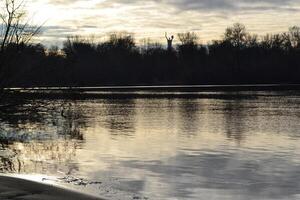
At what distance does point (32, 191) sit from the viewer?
11602mm

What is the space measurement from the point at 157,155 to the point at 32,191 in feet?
29.6

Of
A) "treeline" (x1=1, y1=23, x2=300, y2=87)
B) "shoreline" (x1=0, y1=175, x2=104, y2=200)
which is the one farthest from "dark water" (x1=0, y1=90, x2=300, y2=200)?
"treeline" (x1=1, y1=23, x2=300, y2=87)

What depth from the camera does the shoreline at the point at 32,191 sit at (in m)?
10.8

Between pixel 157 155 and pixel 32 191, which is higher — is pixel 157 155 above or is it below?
below

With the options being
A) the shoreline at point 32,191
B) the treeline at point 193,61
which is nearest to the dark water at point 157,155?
the shoreline at point 32,191

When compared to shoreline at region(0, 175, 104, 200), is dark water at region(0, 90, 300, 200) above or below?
below

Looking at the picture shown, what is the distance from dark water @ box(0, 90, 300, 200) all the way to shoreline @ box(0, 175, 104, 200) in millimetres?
1062

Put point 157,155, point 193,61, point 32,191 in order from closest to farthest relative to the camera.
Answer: point 32,191 → point 157,155 → point 193,61

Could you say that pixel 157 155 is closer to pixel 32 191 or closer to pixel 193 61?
pixel 32 191

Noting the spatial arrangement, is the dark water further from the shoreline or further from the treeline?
the treeline

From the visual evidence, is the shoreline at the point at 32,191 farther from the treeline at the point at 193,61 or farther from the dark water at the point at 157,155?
the treeline at the point at 193,61

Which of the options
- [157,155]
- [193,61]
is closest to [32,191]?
[157,155]

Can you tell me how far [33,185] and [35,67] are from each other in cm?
666

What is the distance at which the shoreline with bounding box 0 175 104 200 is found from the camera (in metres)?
10.8
